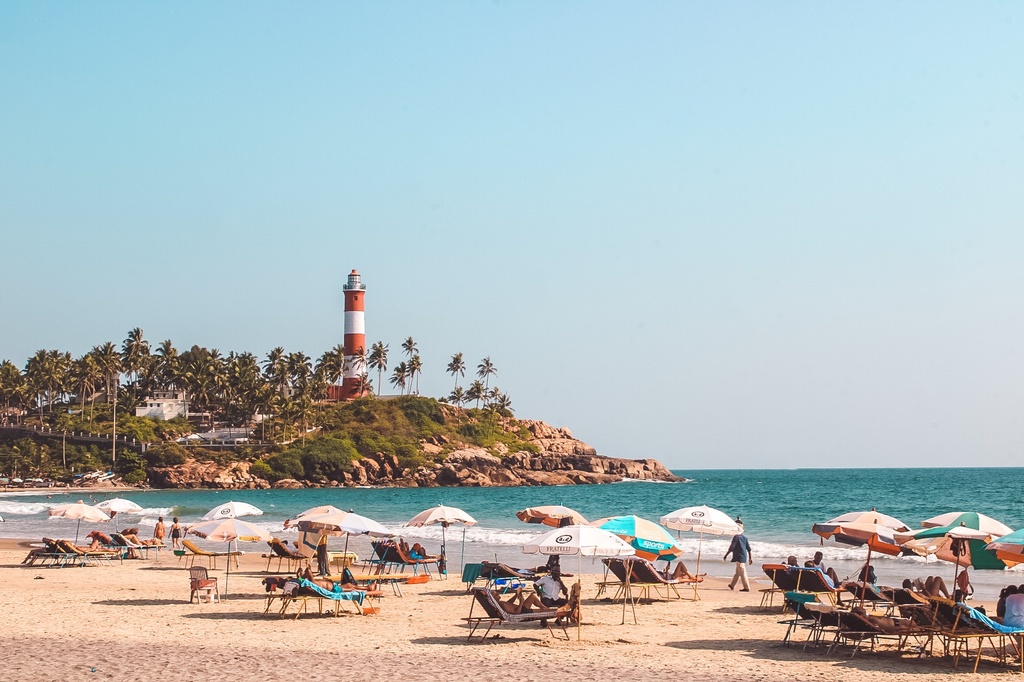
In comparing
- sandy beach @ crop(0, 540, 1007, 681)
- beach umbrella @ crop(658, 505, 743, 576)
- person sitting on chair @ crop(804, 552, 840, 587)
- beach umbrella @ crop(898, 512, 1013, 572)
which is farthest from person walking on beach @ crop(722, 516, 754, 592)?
beach umbrella @ crop(898, 512, 1013, 572)

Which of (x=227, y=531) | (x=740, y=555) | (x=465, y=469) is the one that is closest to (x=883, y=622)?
(x=740, y=555)

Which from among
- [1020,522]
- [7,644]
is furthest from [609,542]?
[1020,522]

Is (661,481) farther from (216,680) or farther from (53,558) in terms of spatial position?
(216,680)

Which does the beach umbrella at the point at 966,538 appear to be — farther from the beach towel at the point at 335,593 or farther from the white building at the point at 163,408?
the white building at the point at 163,408

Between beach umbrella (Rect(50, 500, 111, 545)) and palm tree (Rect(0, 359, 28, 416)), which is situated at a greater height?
palm tree (Rect(0, 359, 28, 416))

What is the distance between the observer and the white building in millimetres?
103312

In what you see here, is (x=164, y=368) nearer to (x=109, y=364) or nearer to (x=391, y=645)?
(x=109, y=364)

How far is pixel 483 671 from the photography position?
1223 centimetres

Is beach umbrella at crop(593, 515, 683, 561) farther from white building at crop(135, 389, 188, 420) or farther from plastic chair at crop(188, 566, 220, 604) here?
white building at crop(135, 389, 188, 420)

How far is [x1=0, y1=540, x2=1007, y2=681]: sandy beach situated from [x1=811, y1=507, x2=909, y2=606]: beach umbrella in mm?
1778

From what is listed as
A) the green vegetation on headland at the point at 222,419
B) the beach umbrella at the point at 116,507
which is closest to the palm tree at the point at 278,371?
the green vegetation on headland at the point at 222,419

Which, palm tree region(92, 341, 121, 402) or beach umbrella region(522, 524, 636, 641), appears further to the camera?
palm tree region(92, 341, 121, 402)

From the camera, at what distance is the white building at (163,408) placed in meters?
103

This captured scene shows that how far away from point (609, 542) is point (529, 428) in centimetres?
10540
